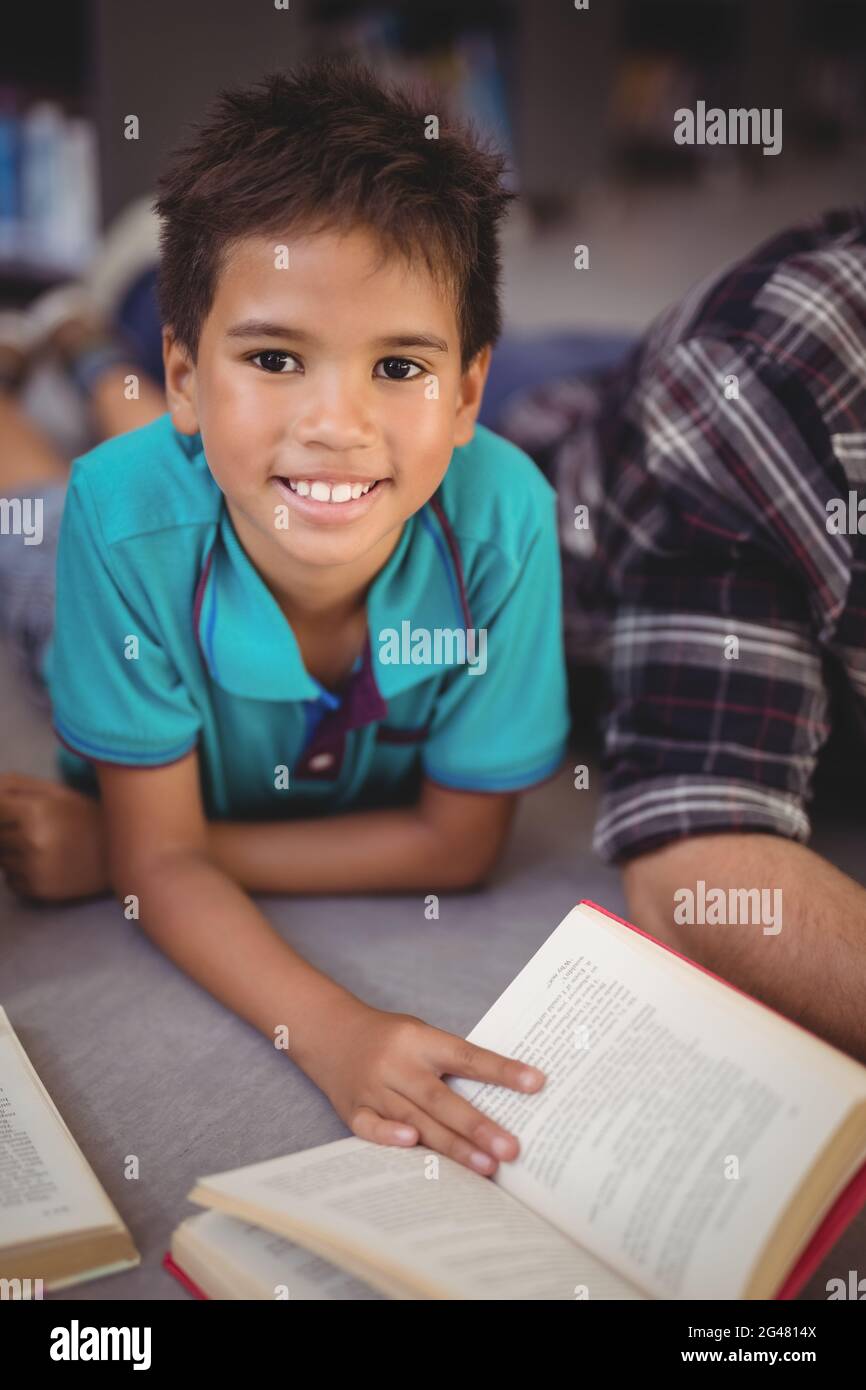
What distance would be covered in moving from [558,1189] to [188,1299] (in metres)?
0.20

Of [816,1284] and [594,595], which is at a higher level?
[594,595]

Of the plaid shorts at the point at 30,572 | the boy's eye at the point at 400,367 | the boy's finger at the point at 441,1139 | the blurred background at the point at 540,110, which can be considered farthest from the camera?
the blurred background at the point at 540,110

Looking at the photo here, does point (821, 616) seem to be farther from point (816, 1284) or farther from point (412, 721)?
point (816, 1284)

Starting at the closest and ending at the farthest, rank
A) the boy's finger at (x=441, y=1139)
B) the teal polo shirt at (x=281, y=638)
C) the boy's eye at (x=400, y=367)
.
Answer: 1. the boy's finger at (x=441, y=1139)
2. the boy's eye at (x=400, y=367)
3. the teal polo shirt at (x=281, y=638)

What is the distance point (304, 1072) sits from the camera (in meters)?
0.86

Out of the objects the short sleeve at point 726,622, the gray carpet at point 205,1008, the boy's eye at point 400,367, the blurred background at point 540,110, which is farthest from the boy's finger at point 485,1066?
the blurred background at point 540,110

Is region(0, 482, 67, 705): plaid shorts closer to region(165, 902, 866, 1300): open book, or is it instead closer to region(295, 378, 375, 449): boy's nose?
region(295, 378, 375, 449): boy's nose

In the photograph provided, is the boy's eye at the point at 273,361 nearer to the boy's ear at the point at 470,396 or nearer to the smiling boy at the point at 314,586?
the smiling boy at the point at 314,586

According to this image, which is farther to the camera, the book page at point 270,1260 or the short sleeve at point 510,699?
the short sleeve at point 510,699

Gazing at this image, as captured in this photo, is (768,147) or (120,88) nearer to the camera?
(120,88)

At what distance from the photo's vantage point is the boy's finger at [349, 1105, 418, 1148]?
28.5 inches

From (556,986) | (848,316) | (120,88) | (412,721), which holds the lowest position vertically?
(556,986)

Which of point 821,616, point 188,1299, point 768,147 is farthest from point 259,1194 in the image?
point 768,147

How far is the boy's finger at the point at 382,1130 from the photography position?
0.72 metres
